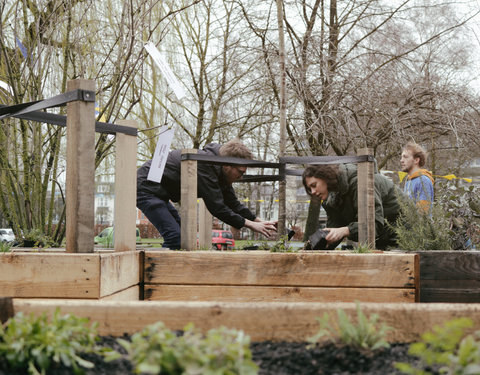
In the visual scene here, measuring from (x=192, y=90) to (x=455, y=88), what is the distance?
19.6 feet

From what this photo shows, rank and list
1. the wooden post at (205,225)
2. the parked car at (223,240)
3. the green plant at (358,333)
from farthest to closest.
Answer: the parked car at (223,240) < the wooden post at (205,225) < the green plant at (358,333)

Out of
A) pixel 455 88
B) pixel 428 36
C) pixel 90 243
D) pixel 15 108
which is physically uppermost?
pixel 428 36

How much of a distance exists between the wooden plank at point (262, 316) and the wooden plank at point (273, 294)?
45.1 inches

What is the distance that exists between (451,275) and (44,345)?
2.13 meters

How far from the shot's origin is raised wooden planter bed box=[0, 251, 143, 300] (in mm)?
2018

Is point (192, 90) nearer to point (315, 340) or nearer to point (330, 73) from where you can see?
point (330, 73)

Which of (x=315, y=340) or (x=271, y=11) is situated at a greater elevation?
(x=271, y=11)

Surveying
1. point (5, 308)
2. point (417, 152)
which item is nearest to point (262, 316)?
point (5, 308)

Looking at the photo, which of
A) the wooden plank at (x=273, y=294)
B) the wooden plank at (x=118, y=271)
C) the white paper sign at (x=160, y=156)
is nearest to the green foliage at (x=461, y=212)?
the wooden plank at (x=273, y=294)

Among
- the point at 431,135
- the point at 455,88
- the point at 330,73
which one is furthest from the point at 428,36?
the point at 330,73

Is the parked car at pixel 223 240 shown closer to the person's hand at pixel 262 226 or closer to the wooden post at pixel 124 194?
the person's hand at pixel 262 226

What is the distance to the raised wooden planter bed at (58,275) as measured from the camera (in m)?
2.02

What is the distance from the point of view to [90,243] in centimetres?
219

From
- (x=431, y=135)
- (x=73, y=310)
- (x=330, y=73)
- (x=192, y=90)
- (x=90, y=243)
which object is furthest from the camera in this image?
(x=192, y=90)
